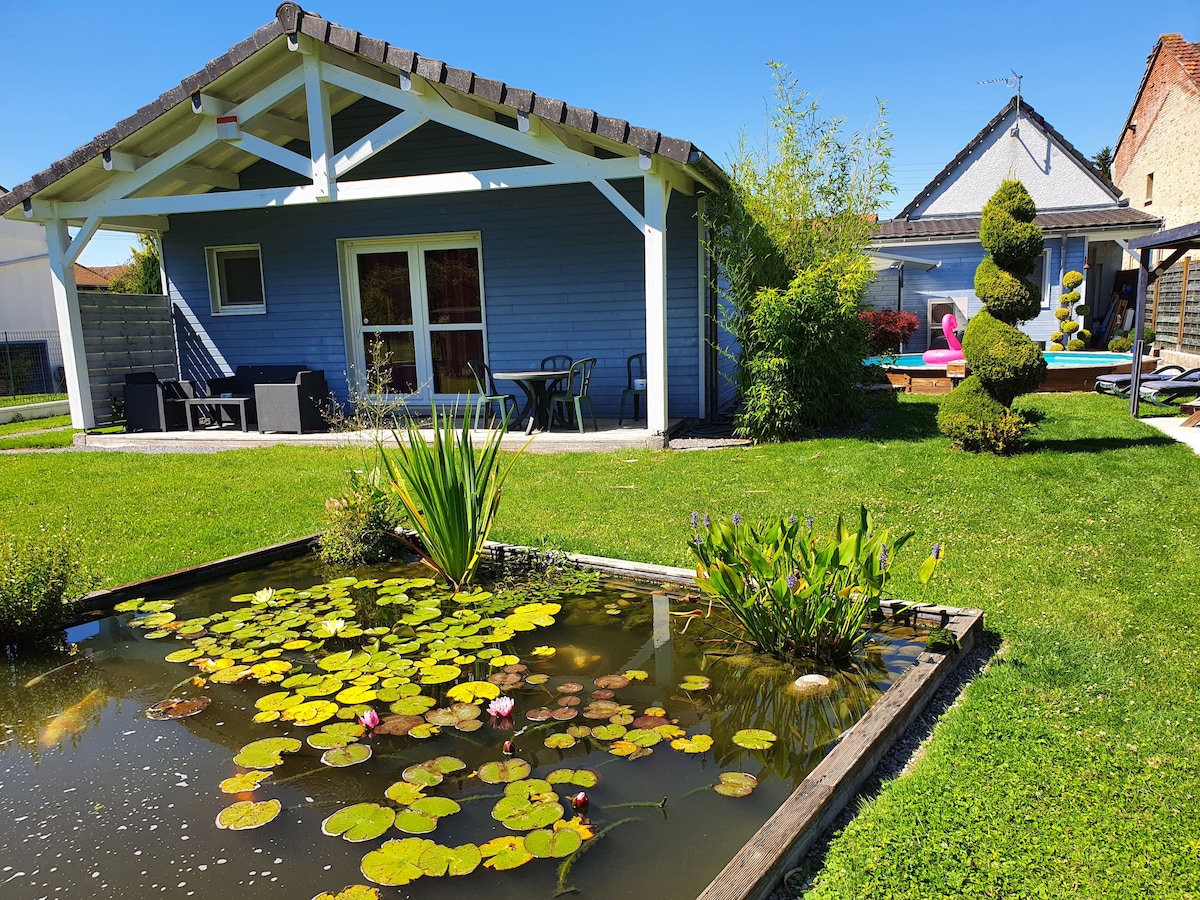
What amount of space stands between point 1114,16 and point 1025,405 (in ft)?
42.1

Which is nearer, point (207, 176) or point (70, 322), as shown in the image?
point (70, 322)

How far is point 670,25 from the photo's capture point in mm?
13180

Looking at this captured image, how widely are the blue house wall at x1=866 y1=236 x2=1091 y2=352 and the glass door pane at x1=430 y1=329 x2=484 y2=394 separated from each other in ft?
33.6

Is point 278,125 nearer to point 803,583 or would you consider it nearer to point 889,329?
point 803,583

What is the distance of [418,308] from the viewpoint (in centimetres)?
1001

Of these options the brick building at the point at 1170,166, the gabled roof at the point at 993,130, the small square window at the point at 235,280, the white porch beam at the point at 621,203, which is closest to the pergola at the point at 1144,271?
the brick building at the point at 1170,166

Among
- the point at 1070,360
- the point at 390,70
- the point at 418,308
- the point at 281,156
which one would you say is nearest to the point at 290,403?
the point at 418,308

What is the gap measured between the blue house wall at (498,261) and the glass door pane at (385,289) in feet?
1.03

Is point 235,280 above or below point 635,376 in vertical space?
above

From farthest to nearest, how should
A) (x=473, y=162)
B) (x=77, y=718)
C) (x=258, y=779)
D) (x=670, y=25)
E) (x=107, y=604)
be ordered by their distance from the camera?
(x=670, y=25) < (x=473, y=162) < (x=107, y=604) < (x=77, y=718) < (x=258, y=779)

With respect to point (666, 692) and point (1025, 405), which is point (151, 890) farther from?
point (1025, 405)

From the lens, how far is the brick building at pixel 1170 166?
12.4 meters

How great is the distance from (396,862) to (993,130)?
71.4ft

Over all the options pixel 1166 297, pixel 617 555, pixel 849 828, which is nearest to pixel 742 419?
pixel 617 555
